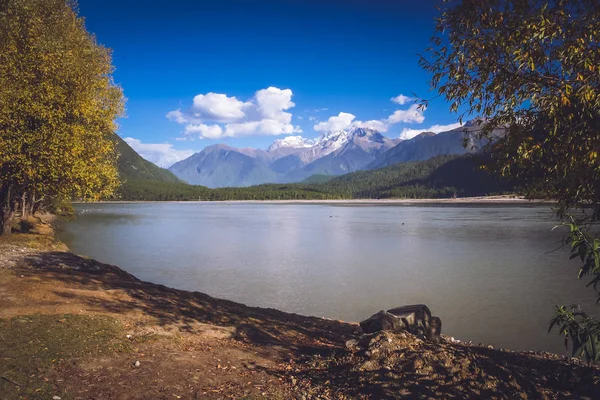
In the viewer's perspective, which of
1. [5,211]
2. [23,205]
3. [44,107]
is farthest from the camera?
[23,205]

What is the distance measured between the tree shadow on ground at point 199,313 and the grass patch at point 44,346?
Answer: 190cm

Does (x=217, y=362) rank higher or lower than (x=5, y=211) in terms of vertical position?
lower

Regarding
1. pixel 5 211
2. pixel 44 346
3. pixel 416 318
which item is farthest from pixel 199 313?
pixel 5 211

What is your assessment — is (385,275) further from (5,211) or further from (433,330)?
(5,211)

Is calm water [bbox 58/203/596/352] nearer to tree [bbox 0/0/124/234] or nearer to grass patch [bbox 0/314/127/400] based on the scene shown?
tree [bbox 0/0/124/234]

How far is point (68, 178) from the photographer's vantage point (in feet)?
83.8

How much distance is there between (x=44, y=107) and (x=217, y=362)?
22379mm

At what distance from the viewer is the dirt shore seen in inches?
348

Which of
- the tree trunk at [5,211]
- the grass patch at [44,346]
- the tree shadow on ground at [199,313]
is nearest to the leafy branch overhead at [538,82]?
the tree shadow on ground at [199,313]

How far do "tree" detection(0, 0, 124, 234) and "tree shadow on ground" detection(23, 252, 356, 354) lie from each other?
6.82m

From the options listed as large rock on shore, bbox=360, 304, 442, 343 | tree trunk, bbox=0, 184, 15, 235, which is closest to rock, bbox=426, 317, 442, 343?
large rock on shore, bbox=360, 304, 442, 343

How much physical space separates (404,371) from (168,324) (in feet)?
27.7

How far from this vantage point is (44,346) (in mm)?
10203

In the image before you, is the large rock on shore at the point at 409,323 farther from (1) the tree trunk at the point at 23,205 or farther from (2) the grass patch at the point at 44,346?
(1) the tree trunk at the point at 23,205
